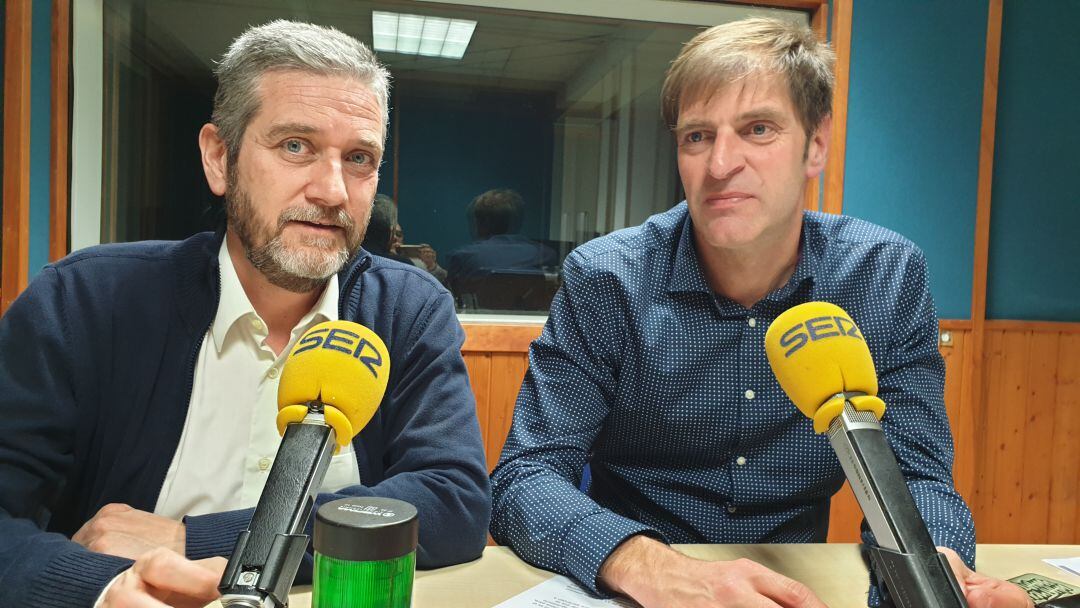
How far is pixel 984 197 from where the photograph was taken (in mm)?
3137

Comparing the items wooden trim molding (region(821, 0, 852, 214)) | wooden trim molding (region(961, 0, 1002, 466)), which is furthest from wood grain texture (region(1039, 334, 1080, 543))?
wooden trim molding (region(821, 0, 852, 214))

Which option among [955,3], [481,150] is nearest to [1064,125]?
[955,3]

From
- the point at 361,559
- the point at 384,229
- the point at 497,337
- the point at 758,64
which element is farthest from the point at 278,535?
the point at 384,229

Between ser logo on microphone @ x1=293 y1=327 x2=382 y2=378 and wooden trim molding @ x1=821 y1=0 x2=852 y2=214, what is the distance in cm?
255

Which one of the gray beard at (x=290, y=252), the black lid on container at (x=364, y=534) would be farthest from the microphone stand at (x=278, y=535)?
the gray beard at (x=290, y=252)

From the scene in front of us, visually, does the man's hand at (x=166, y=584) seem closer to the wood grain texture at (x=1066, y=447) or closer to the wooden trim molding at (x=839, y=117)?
the wooden trim molding at (x=839, y=117)

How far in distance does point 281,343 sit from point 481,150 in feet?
6.67

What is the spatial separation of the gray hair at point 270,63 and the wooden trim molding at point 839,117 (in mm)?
2185

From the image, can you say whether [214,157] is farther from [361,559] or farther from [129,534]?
[361,559]

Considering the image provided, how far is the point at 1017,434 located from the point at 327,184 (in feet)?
10.4

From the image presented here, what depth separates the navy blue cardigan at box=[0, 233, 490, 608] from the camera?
108 cm

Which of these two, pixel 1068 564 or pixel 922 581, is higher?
pixel 922 581

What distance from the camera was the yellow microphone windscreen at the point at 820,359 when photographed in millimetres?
812

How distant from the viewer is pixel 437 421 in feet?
4.02
